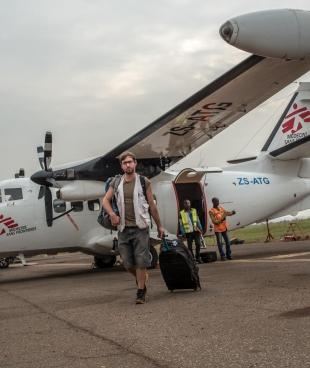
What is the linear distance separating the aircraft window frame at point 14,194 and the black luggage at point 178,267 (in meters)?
6.92

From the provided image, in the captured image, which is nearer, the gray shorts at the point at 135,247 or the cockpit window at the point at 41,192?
the gray shorts at the point at 135,247

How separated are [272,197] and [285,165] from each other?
114cm

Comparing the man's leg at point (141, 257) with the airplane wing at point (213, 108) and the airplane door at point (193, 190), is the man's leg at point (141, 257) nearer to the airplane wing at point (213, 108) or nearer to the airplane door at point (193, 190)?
the airplane wing at point (213, 108)

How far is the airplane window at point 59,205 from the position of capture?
14219 millimetres

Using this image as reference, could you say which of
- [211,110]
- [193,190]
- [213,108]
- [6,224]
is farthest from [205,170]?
[6,224]

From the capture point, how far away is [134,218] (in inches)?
292

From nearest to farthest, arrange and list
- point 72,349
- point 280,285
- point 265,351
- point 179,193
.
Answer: point 265,351
point 72,349
point 280,285
point 179,193

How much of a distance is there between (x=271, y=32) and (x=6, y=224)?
8995mm

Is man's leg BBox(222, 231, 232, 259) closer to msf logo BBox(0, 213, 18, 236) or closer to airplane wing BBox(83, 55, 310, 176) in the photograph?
airplane wing BBox(83, 55, 310, 176)

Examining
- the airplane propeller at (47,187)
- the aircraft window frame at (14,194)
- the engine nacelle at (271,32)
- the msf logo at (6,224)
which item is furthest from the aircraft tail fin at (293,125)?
the engine nacelle at (271,32)

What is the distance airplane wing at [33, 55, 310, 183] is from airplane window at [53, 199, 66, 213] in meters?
0.96

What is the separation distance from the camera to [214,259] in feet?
48.4

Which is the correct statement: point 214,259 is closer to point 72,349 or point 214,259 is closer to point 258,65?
point 258,65

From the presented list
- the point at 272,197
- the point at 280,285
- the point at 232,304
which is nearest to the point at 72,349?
the point at 232,304
